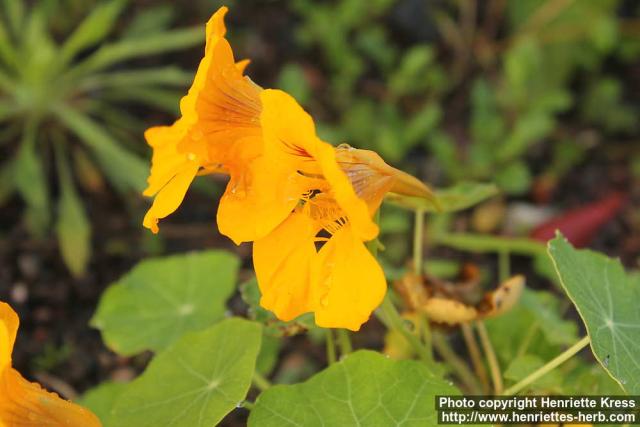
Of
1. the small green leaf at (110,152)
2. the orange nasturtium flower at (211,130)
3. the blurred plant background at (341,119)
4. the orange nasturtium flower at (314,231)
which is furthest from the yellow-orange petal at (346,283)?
the small green leaf at (110,152)

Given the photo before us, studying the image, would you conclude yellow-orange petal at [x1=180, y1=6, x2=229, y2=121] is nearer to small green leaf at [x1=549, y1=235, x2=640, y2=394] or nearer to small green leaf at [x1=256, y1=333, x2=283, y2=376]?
small green leaf at [x1=549, y1=235, x2=640, y2=394]

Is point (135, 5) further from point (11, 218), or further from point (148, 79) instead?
point (11, 218)

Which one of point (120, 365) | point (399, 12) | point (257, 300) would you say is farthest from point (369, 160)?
point (399, 12)

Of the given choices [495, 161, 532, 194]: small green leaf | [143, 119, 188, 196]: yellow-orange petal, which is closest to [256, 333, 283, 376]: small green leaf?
[143, 119, 188, 196]: yellow-orange petal

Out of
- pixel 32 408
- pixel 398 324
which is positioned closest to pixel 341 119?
pixel 398 324

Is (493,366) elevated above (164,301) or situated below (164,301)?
below

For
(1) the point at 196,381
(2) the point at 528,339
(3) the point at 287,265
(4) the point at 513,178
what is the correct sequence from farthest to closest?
(4) the point at 513,178 → (2) the point at 528,339 → (1) the point at 196,381 → (3) the point at 287,265

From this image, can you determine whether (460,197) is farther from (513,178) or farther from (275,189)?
(513,178)

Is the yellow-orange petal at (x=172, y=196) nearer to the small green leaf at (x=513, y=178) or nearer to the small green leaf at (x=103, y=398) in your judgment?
the small green leaf at (x=103, y=398)
